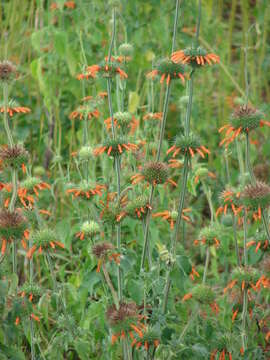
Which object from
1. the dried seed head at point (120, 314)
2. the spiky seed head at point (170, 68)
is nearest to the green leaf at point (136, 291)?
the dried seed head at point (120, 314)

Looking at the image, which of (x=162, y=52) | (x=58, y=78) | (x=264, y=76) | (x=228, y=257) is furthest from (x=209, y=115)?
(x=228, y=257)

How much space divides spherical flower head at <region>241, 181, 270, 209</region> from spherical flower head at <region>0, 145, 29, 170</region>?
1.56ft

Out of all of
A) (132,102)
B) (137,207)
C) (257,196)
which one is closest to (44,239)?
(137,207)

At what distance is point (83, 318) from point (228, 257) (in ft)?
1.84

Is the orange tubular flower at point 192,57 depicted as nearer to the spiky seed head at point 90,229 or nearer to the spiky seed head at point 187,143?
the spiky seed head at point 187,143

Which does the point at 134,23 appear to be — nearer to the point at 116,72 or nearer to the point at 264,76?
the point at 264,76

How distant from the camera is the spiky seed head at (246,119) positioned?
1.52 meters

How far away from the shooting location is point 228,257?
2199mm

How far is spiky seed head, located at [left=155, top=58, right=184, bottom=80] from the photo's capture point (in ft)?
5.19

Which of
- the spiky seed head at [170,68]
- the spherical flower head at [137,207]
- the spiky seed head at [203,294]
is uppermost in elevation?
the spiky seed head at [170,68]

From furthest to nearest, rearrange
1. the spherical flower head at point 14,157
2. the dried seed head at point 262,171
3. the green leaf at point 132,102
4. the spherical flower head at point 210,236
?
the dried seed head at point 262,171 → the green leaf at point 132,102 → the spherical flower head at point 210,236 → the spherical flower head at point 14,157

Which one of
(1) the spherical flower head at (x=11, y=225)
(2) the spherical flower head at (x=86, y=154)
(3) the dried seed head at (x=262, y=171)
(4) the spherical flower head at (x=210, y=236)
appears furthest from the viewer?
(3) the dried seed head at (x=262, y=171)

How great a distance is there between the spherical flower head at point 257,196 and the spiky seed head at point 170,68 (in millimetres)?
304

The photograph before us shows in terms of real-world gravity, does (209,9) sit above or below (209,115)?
above
